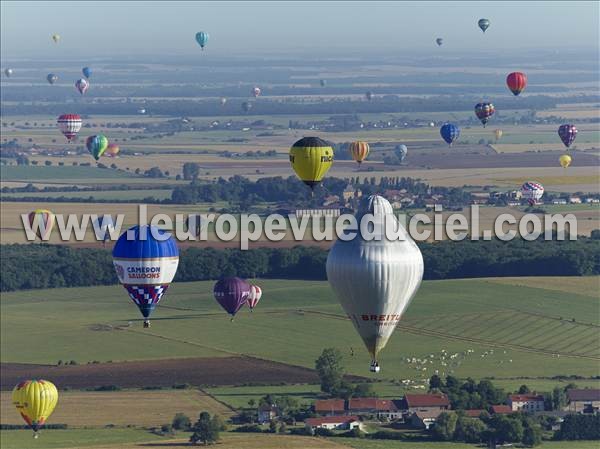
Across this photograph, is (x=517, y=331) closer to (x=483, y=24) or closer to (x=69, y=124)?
(x=69, y=124)

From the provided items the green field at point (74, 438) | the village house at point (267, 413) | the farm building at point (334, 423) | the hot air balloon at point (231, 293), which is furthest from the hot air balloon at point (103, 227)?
the farm building at point (334, 423)

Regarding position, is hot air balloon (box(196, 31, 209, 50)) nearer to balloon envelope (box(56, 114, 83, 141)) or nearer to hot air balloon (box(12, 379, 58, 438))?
balloon envelope (box(56, 114, 83, 141))

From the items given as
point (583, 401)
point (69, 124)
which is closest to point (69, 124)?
point (69, 124)

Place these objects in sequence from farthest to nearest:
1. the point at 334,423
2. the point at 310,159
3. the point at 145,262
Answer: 1. the point at 310,159
2. the point at 334,423
3. the point at 145,262

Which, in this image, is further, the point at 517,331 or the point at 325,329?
the point at 325,329

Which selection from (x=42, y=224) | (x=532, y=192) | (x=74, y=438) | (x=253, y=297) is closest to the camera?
(x=74, y=438)

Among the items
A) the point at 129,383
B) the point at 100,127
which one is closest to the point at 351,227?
the point at 129,383

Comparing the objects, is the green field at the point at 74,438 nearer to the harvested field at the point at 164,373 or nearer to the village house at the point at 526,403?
the harvested field at the point at 164,373
